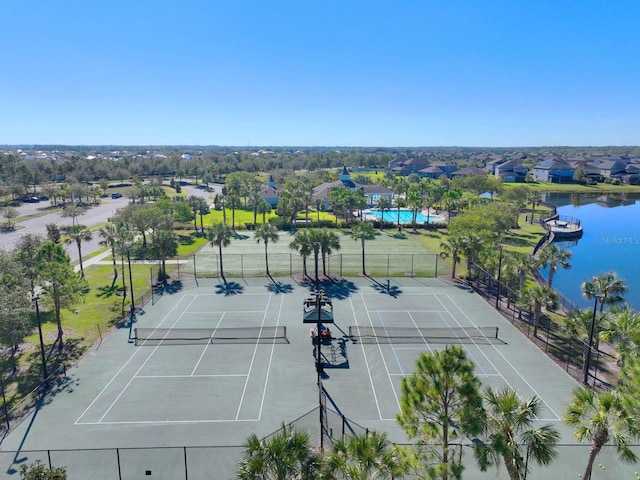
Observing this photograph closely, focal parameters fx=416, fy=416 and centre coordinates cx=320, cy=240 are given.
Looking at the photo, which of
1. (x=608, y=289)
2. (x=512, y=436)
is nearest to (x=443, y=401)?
(x=512, y=436)

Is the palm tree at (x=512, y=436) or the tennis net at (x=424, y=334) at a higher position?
the palm tree at (x=512, y=436)

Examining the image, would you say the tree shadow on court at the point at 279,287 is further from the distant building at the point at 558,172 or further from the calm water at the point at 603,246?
the distant building at the point at 558,172

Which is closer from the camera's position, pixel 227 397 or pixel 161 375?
pixel 227 397

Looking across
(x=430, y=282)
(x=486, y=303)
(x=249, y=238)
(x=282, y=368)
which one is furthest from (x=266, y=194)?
(x=282, y=368)

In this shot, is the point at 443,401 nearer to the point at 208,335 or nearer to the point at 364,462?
the point at 364,462

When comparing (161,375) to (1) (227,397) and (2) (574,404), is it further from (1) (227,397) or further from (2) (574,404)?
(2) (574,404)

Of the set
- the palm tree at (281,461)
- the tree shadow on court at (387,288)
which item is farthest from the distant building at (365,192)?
the palm tree at (281,461)
